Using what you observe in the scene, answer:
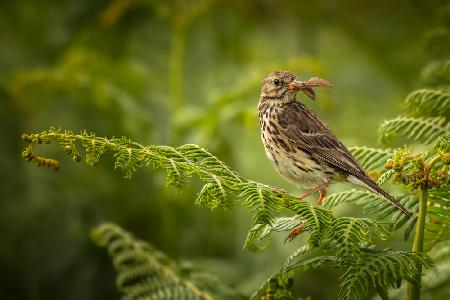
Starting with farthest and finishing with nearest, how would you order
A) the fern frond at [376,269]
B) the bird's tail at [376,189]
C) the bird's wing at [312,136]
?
the bird's wing at [312,136]
the bird's tail at [376,189]
the fern frond at [376,269]

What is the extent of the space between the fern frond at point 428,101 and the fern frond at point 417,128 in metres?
0.15

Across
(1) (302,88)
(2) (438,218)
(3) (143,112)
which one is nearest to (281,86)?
(1) (302,88)

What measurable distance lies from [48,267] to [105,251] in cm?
53

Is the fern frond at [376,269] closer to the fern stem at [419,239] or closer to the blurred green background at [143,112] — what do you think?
the fern stem at [419,239]

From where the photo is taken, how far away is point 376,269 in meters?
2.63

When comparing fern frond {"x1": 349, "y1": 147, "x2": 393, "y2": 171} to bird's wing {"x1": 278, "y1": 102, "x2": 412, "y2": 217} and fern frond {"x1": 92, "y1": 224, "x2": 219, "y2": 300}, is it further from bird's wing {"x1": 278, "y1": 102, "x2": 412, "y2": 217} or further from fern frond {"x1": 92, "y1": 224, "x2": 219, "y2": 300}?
fern frond {"x1": 92, "y1": 224, "x2": 219, "y2": 300}

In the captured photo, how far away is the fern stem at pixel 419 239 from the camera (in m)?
2.66

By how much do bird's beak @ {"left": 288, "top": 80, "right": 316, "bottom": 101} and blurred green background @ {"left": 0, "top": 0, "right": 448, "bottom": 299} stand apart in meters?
1.11

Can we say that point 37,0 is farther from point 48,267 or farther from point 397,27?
point 397,27

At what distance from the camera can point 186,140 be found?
600 centimetres

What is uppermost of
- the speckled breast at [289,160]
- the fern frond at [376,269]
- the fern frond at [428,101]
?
the speckled breast at [289,160]

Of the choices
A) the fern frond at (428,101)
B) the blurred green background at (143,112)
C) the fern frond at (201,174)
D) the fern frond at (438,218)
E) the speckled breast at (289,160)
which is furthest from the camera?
the blurred green background at (143,112)

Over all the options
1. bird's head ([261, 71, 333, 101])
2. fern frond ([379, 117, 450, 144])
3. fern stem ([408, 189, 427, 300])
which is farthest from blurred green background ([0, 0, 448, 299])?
fern stem ([408, 189, 427, 300])

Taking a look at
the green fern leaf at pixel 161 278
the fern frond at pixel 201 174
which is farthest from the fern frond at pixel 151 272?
the fern frond at pixel 201 174
